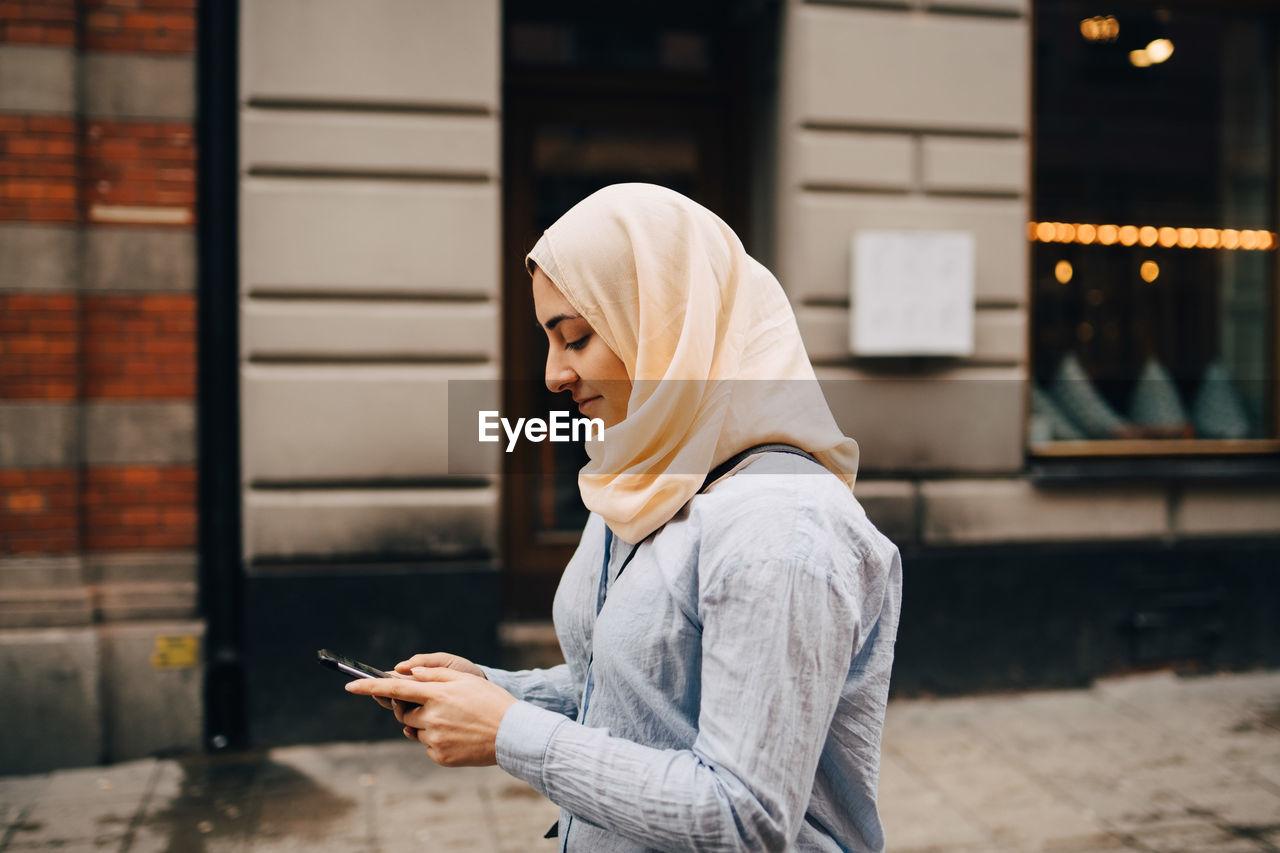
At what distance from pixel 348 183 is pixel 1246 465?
17.4 feet

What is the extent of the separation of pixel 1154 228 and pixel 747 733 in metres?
6.23

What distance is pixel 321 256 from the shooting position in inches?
196

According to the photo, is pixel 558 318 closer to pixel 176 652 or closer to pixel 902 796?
pixel 902 796

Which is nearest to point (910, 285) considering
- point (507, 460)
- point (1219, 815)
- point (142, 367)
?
point (507, 460)

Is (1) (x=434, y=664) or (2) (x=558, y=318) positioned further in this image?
(1) (x=434, y=664)

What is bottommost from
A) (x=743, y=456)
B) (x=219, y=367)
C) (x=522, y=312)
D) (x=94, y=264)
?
(x=743, y=456)

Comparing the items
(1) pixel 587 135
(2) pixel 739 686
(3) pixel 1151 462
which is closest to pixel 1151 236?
(3) pixel 1151 462

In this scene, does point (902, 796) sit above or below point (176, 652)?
below

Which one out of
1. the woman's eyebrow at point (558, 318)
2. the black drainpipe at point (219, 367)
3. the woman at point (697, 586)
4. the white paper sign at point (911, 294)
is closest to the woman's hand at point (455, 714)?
the woman at point (697, 586)

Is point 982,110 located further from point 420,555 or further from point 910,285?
point 420,555

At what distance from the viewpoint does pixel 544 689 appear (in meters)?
1.95

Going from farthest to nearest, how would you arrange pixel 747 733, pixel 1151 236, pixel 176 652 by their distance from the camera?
pixel 1151 236
pixel 176 652
pixel 747 733

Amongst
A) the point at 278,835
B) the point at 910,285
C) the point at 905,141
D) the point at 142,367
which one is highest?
the point at 905,141

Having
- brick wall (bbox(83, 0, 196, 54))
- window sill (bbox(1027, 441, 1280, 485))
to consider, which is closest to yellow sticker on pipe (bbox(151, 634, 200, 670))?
brick wall (bbox(83, 0, 196, 54))
